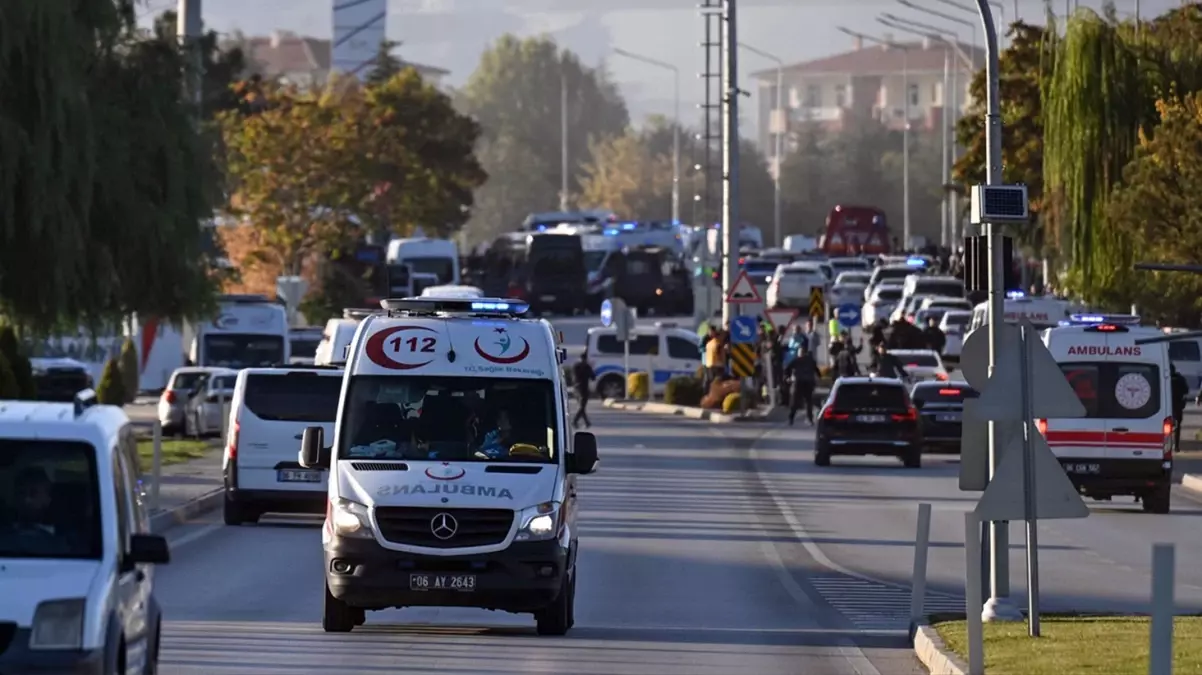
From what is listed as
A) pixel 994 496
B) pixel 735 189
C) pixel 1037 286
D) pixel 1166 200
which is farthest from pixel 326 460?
pixel 1037 286

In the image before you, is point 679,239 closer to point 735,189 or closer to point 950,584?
point 735,189

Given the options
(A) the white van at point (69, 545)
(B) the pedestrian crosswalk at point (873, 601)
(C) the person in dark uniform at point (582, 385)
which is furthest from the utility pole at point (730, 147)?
(A) the white van at point (69, 545)

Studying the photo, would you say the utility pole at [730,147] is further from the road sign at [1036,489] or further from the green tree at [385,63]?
the green tree at [385,63]

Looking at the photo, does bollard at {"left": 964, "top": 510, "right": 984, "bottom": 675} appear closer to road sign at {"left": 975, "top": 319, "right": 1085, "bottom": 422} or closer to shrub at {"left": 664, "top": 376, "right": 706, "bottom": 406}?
road sign at {"left": 975, "top": 319, "right": 1085, "bottom": 422}

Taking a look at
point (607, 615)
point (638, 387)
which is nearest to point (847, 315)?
Result: point (638, 387)

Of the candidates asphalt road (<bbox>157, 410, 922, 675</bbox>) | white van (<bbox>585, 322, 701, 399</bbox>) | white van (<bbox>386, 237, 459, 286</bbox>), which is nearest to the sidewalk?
asphalt road (<bbox>157, 410, 922, 675</bbox>)

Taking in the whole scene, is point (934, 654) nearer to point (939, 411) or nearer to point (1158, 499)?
point (1158, 499)

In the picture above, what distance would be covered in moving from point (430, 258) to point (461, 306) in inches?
2702

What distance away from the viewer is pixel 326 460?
17.0m

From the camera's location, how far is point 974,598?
14148 millimetres

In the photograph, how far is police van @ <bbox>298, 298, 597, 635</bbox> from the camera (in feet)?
52.3

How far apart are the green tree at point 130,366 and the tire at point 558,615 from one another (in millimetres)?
42045

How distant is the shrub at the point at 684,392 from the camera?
184ft

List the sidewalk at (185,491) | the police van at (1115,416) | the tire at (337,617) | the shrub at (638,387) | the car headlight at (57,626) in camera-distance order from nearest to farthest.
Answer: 1. the car headlight at (57,626)
2. the tire at (337,617)
3. the sidewalk at (185,491)
4. the police van at (1115,416)
5. the shrub at (638,387)
